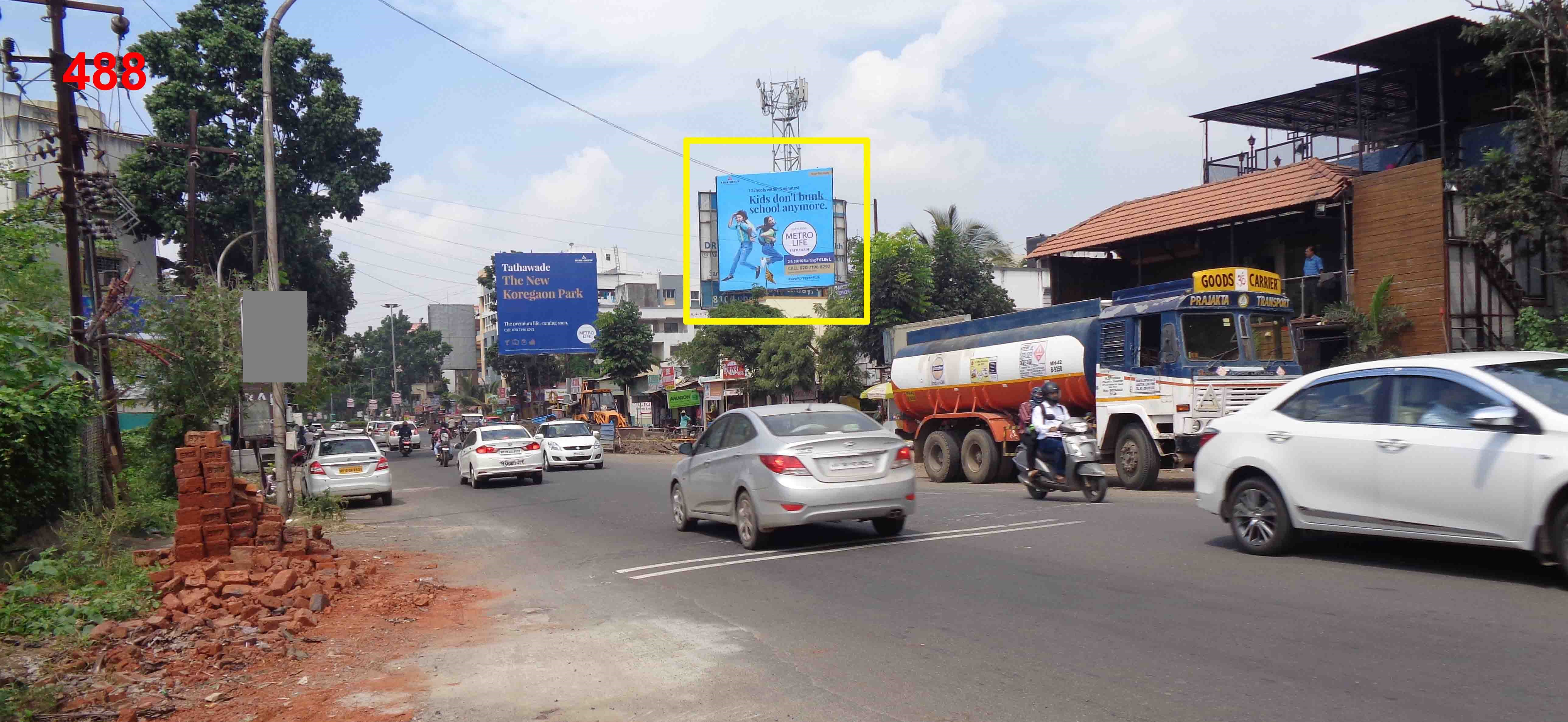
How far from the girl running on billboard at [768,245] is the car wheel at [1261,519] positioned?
79.4ft

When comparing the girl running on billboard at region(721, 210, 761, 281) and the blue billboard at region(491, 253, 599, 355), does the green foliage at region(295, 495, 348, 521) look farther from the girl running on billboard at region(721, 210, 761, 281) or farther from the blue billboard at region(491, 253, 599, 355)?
the blue billboard at region(491, 253, 599, 355)

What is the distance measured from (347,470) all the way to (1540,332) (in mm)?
21841

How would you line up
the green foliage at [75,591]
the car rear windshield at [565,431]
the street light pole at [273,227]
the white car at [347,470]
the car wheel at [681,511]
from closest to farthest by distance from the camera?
the green foliage at [75,591], the car wheel at [681,511], the street light pole at [273,227], the white car at [347,470], the car rear windshield at [565,431]

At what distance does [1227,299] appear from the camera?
15.5 meters

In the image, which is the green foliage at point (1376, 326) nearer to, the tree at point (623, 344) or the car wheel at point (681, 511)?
the car wheel at point (681, 511)

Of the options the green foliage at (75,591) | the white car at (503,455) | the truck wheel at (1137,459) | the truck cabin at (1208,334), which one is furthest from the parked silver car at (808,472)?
the white car at (503,455)

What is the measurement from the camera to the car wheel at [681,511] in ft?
42.1

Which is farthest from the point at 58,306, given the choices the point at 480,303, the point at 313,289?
the point at 480,303

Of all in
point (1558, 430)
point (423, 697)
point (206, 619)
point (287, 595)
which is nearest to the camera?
point (423, 697)

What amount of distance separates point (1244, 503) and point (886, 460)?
332cm

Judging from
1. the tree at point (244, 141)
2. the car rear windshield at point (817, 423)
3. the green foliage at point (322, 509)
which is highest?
the tree at point (244, 141)

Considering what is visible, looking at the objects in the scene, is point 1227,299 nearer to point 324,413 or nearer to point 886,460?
point 886,460

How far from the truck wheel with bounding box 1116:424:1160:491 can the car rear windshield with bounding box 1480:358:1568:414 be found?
8.23 metres

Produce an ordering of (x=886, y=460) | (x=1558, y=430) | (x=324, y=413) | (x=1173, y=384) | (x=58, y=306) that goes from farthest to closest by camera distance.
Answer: (x=324, y=413) → (x=58, y=306) → (x=1173, y=384) → (x=886, y=460) → (x=1558, y=430)
